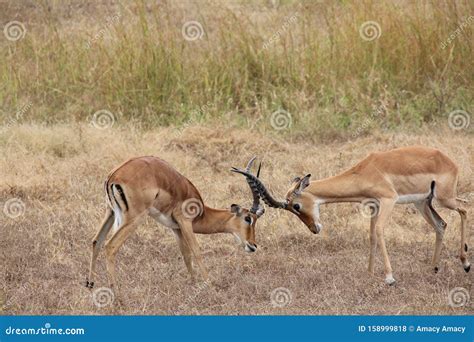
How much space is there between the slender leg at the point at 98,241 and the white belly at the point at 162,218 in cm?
28

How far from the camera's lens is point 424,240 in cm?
773

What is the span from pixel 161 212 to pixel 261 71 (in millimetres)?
4794

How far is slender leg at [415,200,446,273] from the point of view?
23.3 ft

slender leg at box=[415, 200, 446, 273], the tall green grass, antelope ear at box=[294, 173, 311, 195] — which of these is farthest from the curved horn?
the tall green grass

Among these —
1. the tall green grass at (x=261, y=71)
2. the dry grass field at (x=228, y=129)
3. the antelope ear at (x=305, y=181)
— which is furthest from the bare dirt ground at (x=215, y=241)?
the tall green grass at (x=261, y=71)

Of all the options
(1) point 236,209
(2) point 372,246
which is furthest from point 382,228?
(1) point 236,209

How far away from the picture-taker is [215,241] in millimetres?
7746

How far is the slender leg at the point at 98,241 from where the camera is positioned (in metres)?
6.59

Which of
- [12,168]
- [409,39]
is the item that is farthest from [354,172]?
[409,39]

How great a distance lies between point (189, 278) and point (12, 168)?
290 centimetres

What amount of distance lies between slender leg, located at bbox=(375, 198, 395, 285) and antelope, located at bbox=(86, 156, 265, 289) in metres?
0.84

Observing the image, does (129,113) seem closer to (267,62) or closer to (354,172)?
(267,62)

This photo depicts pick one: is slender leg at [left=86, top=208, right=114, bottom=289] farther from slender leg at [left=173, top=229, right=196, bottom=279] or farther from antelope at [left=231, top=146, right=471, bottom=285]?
antelope at [left=231, top=146, right=471, bottom=285]

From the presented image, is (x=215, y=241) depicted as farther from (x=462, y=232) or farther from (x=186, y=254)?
(x=462, y=232)
